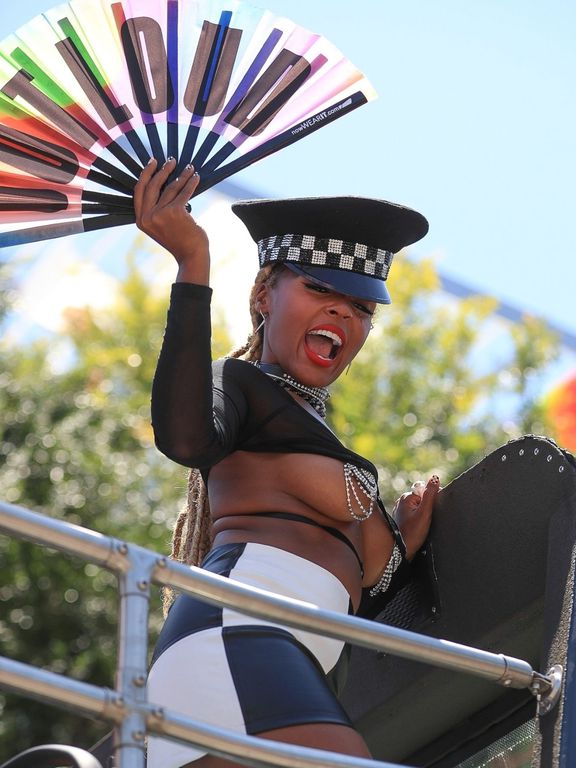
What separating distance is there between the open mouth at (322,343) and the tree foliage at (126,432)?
23.4ft

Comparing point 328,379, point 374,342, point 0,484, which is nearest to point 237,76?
point 328,379

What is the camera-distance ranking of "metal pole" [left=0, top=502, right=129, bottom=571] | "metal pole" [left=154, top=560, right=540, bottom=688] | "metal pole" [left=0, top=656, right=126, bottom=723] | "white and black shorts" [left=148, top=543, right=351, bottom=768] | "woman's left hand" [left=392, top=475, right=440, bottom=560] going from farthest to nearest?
"woman's left hand" [left=392, top=475, right=440, bottom=560] < "white and black shorts" [left=148, top=543, right=351, bottom=768] < "metal pole" [left=154, top=560, right=540, bottom=688] < "metal pole" [left=0, top=502, right=129, bottom=571] < "metal pole" [left=0, top=656, right=126, bottom=723]

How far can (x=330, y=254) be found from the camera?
9.58 feet

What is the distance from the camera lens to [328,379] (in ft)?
9.52

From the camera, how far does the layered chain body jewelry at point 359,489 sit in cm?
266

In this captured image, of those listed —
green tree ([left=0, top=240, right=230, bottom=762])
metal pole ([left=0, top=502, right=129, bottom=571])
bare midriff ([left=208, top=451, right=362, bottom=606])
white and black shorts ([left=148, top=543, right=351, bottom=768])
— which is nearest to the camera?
metal pole ([left=0, top=502, right=129, bottom=571])

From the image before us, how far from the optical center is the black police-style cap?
9.53 ft

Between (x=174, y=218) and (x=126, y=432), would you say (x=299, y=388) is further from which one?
(x=126, y=432)

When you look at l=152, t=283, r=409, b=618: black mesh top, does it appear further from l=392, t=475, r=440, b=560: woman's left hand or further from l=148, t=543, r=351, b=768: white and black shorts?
l=148, t=543, r=351, b=768: white and black shorts

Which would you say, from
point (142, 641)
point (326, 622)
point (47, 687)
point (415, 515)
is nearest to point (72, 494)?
point (415, 515)

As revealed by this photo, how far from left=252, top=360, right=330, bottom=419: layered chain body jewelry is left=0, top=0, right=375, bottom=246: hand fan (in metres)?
0.46

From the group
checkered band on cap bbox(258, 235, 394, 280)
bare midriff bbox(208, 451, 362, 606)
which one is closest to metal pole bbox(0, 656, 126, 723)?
bare midriff bbox(208, 451, 362, 606)

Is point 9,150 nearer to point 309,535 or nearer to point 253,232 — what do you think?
point 253,232

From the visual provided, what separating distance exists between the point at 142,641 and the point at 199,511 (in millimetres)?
1176
